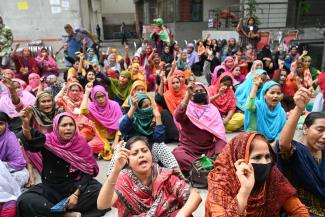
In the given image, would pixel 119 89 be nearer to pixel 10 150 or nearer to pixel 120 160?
pixel 10 150

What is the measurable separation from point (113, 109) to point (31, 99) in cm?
127

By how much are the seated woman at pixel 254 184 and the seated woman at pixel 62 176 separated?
143 centimetres

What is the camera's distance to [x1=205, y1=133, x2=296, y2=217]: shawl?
5.78 feet

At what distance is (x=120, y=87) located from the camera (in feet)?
19.2

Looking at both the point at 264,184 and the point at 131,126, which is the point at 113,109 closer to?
the point at 131,126

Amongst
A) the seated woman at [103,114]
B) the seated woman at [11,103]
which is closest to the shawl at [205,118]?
the seated woman at [103,114]

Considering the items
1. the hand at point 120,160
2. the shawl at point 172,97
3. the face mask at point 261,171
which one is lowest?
the shawl at point 172,97

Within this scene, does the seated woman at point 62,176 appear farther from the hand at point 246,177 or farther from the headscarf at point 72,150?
the hand at point 246,177

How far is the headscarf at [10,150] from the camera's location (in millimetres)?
3041

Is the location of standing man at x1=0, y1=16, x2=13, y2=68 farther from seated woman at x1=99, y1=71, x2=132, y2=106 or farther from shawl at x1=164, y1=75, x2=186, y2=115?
shawl at x1=164, y1=75, x2=186, y2=115

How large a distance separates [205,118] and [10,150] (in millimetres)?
2099

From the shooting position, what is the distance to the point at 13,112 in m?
4.16

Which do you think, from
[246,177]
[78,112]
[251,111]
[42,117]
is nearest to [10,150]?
[42,117]

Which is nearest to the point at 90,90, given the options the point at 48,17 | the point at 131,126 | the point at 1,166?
the point at 131,126
